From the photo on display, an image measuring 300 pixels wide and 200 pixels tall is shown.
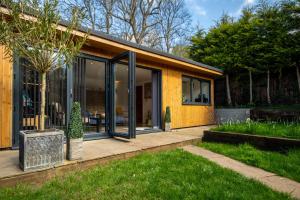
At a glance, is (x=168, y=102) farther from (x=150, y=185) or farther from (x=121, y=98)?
(x=150, y=185)

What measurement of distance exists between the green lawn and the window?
3680 millimetres

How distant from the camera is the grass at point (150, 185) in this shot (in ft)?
7.94

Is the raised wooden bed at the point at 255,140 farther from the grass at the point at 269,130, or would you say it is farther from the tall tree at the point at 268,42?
the tall tree at the point at 268,42

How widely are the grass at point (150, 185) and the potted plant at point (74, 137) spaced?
299mm

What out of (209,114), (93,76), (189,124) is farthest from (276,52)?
(93,76)

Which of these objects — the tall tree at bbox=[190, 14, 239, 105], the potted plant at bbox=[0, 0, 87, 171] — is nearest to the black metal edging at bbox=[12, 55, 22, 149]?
the potted plant at bbox=[0, 0, 87, 171]

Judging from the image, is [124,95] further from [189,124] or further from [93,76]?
[189,124]

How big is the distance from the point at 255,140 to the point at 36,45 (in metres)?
4.62

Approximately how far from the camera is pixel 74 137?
10.7 ft

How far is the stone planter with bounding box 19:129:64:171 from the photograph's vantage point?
2.79 m

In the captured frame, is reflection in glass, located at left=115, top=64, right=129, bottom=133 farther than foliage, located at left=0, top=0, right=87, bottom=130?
Yes

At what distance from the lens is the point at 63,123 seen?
15.5 ft

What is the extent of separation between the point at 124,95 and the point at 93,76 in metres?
1.89

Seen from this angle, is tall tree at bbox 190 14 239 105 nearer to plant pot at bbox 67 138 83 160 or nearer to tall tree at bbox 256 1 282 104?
tall tree at bbox 256 1 282 104
